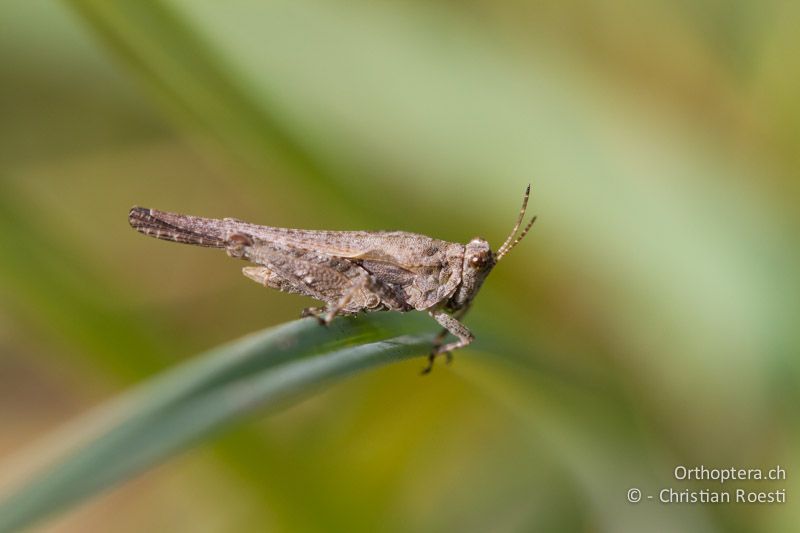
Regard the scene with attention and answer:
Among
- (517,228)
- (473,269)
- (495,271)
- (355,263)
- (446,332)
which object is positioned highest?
(495,271)

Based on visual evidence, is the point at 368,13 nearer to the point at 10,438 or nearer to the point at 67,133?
the point at 67,133

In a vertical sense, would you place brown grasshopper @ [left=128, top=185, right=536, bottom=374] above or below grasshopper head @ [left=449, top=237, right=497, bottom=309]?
below

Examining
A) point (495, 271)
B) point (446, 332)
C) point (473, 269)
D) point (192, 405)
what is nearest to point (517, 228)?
point (473, 269)

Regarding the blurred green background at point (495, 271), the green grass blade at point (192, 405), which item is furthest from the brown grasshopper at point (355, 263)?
the green grass blade at point (192, 405)

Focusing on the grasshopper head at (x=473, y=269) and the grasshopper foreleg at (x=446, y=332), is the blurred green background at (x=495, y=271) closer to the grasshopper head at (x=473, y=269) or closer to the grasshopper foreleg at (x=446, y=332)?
the grasshopper foreleg at (x=446, y=332)

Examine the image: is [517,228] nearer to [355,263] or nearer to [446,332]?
[446,332]

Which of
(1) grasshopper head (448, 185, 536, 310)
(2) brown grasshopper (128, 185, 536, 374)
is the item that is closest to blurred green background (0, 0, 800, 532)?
(1) grasshopper head (448, 185, 536, 310)

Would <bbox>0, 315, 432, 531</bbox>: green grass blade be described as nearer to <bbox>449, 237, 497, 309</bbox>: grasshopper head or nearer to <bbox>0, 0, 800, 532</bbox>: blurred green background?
<bbox>0, 0, 800, 532</bbox>: blurred green background
